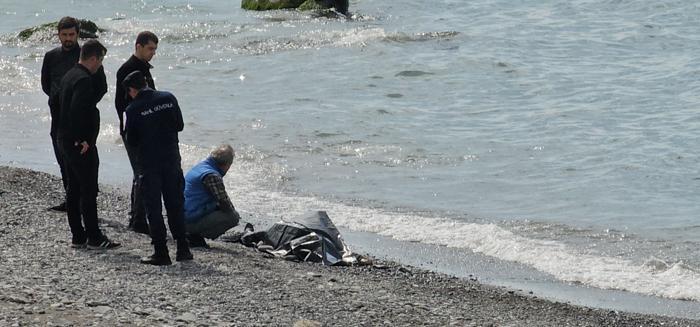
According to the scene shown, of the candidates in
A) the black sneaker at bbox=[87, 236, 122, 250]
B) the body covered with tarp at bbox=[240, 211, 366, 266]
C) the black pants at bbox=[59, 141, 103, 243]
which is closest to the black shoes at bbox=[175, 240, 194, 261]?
the black sneaker at bbox=[87, 236, 122, 250]

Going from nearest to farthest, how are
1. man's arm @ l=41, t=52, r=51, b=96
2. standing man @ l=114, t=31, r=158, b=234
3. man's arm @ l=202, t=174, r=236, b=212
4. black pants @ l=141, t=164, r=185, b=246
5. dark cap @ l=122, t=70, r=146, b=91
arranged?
dark cap @ l=122, t=70, r=146, b=91 → black pants @ l=141, t=164, r=185, b=246 → standing man @ l=114, t=31, r=158, b=234 → man's arm @ l=202, t=174, r=236, b=212 → man's arm @ l=41, t=52, r=51, b=96

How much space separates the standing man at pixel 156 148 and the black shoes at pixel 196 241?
3.06 feet

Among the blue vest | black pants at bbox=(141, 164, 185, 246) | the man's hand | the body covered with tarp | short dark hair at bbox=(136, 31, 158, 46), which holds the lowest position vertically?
the body covered with tarp

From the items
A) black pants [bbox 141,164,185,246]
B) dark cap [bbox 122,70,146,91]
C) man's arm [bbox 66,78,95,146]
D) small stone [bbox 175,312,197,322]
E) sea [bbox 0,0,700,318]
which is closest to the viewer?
small stone [bbox 175,312,197,322]

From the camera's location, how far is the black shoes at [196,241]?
11047 mm

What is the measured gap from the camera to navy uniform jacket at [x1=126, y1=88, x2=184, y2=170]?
975cm

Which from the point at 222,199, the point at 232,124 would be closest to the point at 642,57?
the point at 232,124

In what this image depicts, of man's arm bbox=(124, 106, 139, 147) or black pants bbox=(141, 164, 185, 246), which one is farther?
black pants bbox=(141, 164, 185, 246)

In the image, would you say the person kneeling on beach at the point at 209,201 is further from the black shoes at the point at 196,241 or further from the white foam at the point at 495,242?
the white foam at the point at 495,242

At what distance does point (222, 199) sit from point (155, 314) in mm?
2881

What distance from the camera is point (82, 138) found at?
398 inches

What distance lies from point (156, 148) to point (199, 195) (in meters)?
1.47

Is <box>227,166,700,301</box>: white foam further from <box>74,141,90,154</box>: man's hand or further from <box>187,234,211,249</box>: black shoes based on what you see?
<box>74,141,90,154</box>: man's hand

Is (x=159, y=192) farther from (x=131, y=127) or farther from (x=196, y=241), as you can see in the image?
(x=196, y=241)
